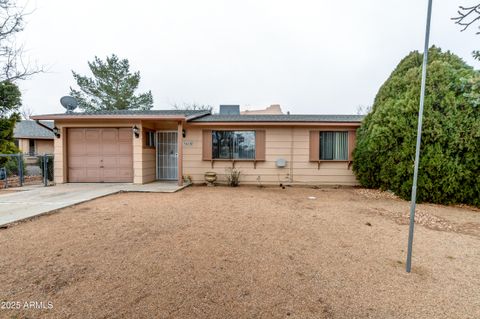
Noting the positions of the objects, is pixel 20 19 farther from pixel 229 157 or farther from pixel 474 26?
pixel 474 26

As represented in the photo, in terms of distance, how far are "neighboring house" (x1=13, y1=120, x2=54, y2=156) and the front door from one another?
13524 millimetres

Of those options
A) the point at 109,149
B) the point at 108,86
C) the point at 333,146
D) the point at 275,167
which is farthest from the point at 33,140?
the point at 333,146

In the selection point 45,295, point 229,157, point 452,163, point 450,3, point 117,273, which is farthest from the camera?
point 229,157

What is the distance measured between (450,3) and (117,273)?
249 inches

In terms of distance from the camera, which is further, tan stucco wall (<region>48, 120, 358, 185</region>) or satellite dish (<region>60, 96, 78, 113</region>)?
satellite dish (<region>60, 96, 78, 113</region>)

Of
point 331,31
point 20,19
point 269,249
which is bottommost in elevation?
point 269,249

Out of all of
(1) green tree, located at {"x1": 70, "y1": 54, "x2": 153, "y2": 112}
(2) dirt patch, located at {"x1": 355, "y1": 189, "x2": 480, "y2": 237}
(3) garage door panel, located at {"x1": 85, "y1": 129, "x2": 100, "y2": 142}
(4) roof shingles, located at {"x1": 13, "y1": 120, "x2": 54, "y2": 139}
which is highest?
(1) green tree, located at {"x1": 70, "y1": 54, "x2": 153, "y2": 112}

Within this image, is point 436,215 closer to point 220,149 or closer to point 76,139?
point 220,149

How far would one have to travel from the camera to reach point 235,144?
893 cm

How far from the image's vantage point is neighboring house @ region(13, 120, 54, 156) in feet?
55.0

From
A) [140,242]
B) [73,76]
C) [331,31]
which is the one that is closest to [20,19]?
[140,242]

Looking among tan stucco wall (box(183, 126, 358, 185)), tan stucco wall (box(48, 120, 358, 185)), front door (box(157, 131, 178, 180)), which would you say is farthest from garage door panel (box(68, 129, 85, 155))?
tan stucco wall (box(183, 126, 358, 185))

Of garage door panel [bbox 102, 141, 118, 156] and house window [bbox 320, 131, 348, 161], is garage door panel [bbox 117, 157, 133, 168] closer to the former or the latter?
garage door panel [bbox 102, 141, 118, 156]

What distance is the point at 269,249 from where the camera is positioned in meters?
3.07
